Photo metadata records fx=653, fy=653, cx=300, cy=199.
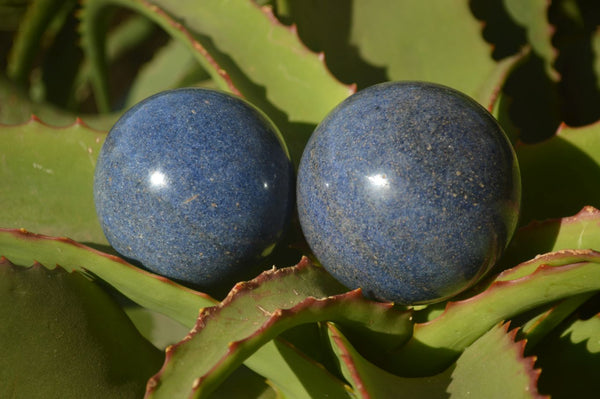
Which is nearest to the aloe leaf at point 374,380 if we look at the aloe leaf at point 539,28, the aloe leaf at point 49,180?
the aloe leaf at point 49,180

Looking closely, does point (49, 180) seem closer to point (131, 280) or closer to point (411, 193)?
point (131, 280)

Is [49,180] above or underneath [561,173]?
underneath

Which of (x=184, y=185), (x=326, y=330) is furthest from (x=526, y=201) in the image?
(x=184, y=185)

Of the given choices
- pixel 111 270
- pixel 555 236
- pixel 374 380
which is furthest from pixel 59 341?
pixel 555 236

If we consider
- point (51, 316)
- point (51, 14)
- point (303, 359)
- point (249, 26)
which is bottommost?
A: point (51, 14)

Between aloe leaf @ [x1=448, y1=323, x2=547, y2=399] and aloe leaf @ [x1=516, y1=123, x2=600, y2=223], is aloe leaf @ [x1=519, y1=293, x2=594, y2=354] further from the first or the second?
aloe leaf @ [x1=516, y1=123, x2=600, y2=223]

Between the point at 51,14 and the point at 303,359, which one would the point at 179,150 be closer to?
the point at 303,359
